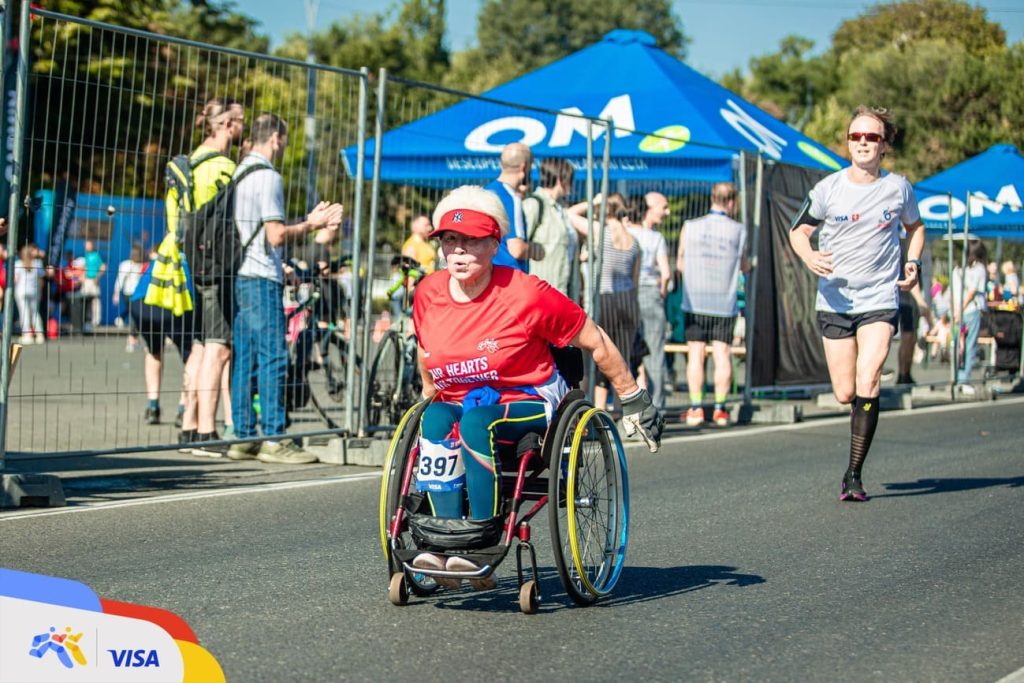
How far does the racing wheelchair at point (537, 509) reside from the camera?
521cm

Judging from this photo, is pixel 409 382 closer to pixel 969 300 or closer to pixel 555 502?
pixel 555 502

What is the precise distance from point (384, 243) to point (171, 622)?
25.5 feet

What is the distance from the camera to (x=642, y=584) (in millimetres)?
6062

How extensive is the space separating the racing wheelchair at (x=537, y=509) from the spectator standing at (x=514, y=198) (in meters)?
3.63

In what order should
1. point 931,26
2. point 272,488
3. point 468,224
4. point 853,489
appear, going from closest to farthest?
point 468,224 → point 853,489 → point 272,488 → point 931,26

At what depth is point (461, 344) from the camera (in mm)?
5496

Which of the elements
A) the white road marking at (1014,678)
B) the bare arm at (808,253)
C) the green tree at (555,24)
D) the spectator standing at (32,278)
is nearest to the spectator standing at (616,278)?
the bare arm at (808,253)

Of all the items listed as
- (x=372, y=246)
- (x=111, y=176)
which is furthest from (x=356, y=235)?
(x=111, y=176)

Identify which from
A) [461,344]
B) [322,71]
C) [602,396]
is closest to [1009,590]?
[461,344]

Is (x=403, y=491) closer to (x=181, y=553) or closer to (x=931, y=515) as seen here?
(x=181, y=553)

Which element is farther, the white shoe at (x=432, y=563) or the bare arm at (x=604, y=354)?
the bare arm at (x=604, y=354)

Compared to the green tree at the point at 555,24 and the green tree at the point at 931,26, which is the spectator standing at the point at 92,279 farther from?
the green tree at the point at 555,24

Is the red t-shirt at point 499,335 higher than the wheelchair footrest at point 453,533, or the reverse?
the red t-shirt at point 499,335

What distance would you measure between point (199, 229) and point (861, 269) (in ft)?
13.5
